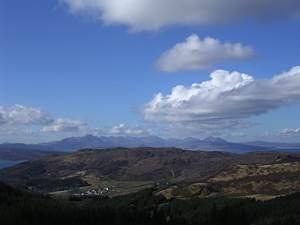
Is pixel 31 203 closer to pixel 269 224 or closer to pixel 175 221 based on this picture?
pixel 175 221

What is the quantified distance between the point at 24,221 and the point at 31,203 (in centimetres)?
2173

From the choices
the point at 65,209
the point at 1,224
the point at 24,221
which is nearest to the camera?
the point at 1,224

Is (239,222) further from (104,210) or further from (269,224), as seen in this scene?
(104,210)

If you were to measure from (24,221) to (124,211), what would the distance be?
38354 millimetres

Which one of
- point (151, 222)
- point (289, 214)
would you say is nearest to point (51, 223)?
point (151, 222)

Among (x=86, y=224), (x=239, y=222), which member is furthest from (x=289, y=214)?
(x=86, y=224)

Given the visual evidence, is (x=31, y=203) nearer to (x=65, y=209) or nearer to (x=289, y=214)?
(x=65, y=209)

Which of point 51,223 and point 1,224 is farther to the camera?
point 51,223

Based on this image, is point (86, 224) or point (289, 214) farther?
point (289, 214)

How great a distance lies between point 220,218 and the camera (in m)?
196

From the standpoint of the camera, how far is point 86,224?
7013 inches

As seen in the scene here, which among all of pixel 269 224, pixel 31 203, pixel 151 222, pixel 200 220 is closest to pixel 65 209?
pixel 31 203

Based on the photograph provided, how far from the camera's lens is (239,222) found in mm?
190625

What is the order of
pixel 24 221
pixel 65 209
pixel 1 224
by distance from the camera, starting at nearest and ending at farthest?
1. pixel 1 224
2. pixel 24 221
3. pixel 65 209
